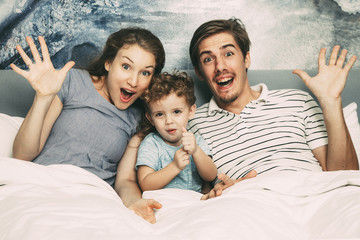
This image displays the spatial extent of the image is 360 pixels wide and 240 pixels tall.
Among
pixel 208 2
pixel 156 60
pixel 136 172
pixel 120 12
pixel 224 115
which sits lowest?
pixel 136 172

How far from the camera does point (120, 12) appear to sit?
6.60ft

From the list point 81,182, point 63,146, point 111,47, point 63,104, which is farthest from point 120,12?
point 81,182

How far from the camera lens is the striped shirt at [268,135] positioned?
130cm

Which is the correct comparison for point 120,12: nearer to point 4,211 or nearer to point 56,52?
point 56,52

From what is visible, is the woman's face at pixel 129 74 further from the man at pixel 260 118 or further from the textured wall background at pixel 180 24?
the textured wall background at pixel 180 24

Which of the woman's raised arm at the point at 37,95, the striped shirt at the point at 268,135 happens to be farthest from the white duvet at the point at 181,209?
the striped shirt at the point at 268,135

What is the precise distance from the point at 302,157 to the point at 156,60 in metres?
0.74

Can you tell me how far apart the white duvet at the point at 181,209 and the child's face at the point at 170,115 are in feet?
1.01

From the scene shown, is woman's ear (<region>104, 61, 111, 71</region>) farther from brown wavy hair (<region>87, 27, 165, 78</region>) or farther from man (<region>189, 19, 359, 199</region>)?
man (<region>189, 19, 359, 199</region>)

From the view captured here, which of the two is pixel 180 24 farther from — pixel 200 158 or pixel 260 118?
pixel 200 158

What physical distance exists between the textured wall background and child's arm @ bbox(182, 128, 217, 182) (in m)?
0.92

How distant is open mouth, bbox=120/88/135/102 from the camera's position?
4.50 ft

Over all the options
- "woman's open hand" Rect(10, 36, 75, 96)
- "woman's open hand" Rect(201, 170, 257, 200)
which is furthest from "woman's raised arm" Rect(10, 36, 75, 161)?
"woman's open hand" Rect(201, 170, 257, 200)

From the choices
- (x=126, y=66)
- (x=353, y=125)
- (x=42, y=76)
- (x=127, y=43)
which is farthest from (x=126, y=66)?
(x=353, y=125)
